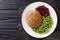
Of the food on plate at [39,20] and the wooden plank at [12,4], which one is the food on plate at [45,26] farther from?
the wooden plank at [12,4]

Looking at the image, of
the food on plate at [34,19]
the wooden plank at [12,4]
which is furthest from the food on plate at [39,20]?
the wooden plank at [12,4]

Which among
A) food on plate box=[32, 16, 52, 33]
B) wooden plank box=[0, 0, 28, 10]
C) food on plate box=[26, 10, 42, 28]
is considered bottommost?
food on plate box=[32, 16, 52, 33]

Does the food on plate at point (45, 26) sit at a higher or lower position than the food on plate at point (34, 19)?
lower

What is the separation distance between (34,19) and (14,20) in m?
0.16

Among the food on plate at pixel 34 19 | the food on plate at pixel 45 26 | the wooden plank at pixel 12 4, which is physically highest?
the wooden plank at pixel 12 4

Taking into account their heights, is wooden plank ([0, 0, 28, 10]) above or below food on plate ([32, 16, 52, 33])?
above

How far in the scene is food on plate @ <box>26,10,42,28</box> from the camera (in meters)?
1.09

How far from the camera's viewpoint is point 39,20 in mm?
1095

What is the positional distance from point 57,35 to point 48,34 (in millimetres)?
70

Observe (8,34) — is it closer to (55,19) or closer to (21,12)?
(21,12)

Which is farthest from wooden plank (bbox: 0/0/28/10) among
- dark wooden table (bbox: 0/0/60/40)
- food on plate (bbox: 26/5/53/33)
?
food on plate (bbox: 26/5/53/33)

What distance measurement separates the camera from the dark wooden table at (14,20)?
1.13 metres

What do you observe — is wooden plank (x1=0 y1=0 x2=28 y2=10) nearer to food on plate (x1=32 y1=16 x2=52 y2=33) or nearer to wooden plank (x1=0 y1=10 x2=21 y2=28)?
wooden plank (x1=0 y1=10 x2=21 y2=28)

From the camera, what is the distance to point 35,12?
1105mm
